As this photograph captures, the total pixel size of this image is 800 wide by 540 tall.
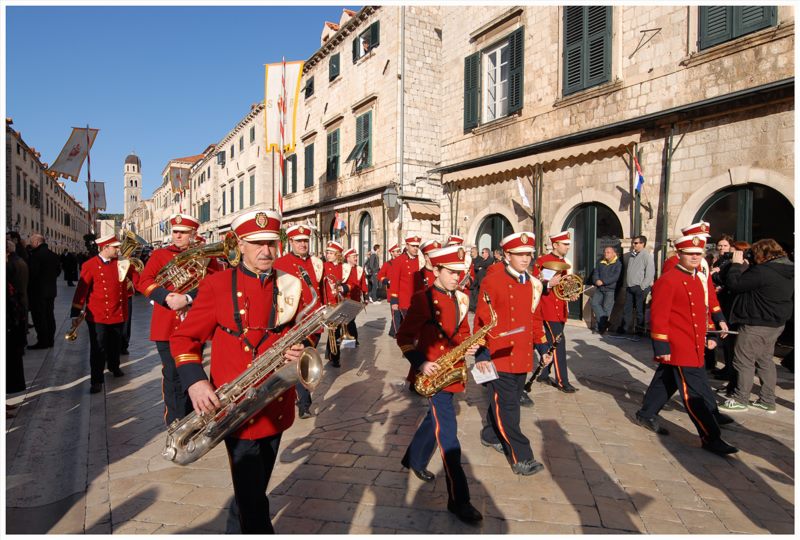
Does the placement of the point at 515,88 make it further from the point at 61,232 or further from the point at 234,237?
the point at 61,232

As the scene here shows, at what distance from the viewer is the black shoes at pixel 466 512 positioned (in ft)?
11.2

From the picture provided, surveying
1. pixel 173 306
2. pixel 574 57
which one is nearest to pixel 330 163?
pixel 574 57

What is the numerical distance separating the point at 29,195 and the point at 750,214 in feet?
160

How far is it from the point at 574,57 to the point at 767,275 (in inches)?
303

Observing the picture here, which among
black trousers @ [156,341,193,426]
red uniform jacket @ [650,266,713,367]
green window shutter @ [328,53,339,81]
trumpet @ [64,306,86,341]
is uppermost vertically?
green window shutter @ [328,53,339,81]

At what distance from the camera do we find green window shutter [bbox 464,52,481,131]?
14.2 meters

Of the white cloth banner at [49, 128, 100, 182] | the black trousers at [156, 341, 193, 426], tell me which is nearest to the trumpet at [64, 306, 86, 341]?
the black trousers at [156, 341, 193, 426]

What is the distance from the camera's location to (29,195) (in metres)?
41.0

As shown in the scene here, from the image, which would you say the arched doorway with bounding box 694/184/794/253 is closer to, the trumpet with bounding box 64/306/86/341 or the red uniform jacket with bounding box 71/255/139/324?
the red uniform jacket with bounding box 71/255/139/324

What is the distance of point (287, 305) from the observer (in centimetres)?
296

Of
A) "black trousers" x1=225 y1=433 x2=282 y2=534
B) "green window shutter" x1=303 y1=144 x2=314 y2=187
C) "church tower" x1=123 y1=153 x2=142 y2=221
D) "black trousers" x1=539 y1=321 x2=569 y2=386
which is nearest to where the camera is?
"black trousers" x1=225 y1=433 x2=282 y2=534

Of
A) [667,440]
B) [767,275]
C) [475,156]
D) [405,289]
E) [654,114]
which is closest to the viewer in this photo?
[667,440]

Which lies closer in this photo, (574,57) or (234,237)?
(234,237)

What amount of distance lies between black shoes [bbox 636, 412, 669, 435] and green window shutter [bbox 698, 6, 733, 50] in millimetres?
7508
